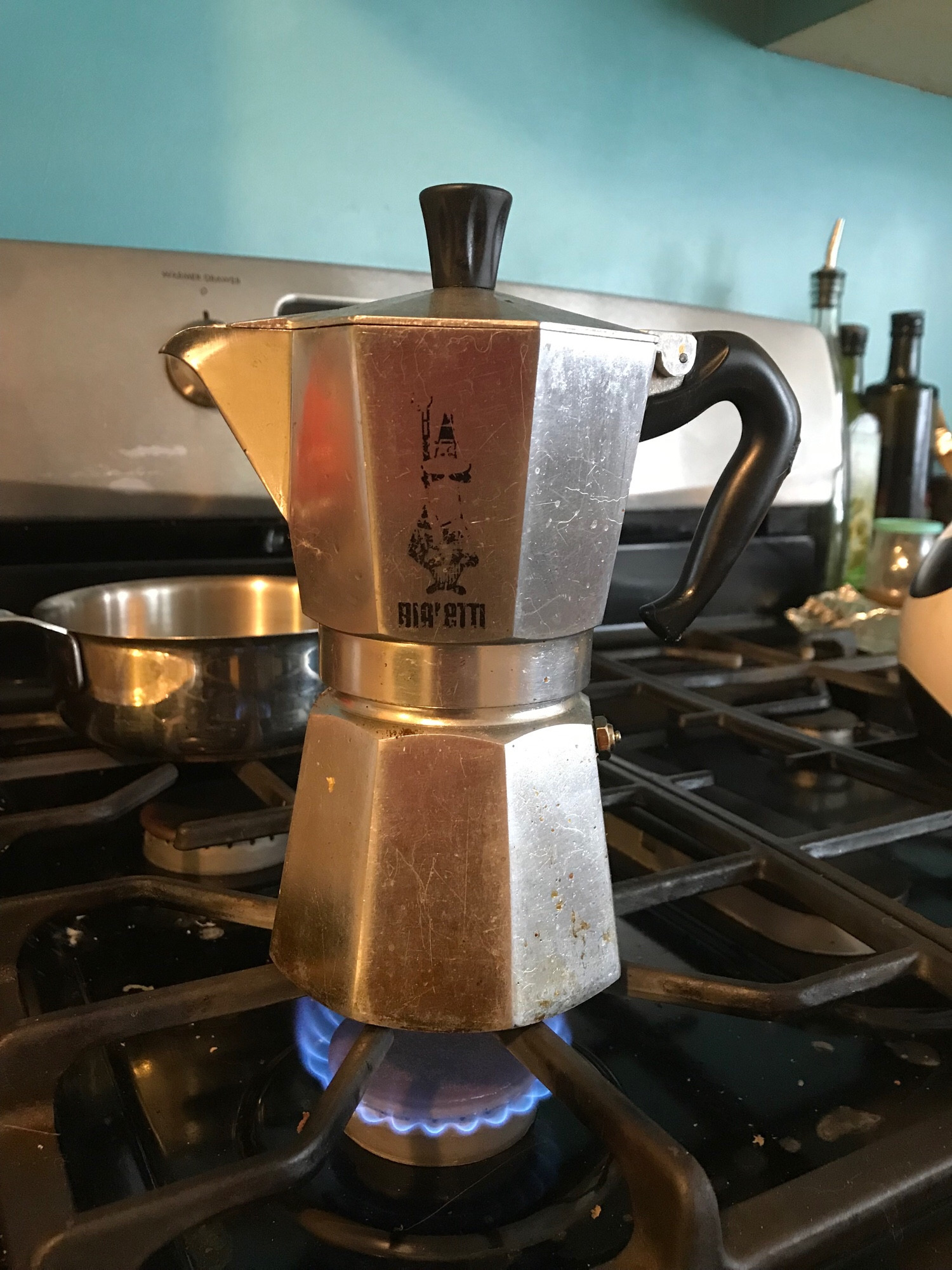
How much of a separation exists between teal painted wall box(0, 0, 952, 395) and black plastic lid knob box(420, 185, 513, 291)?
0.50m

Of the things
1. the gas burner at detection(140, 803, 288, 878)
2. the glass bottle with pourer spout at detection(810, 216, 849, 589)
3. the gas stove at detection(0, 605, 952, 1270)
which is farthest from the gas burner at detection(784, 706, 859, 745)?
the gas burner at detection(140, 803, 288, 878)

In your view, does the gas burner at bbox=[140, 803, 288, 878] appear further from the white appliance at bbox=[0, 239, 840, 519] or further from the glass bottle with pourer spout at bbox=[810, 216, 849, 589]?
the glass bottle with pourer spout at bbox=[810, 216, 849, 589]

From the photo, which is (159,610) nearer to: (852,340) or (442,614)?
(442,614)

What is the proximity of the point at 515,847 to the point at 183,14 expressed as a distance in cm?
69

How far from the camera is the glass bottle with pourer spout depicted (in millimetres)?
895

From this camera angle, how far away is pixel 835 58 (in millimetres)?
1001

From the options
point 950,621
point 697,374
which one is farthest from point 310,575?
point 950,621

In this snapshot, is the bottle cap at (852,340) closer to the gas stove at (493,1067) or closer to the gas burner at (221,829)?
the gas stove at (493,1067)

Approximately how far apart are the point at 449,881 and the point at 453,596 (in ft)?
0.30

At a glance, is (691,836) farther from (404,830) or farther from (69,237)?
(69,237)

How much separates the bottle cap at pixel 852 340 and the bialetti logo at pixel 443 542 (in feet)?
2.63

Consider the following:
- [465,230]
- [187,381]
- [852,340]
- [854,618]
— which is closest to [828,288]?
[852,340]

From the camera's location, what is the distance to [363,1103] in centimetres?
31

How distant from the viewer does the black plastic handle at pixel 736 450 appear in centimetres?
34
